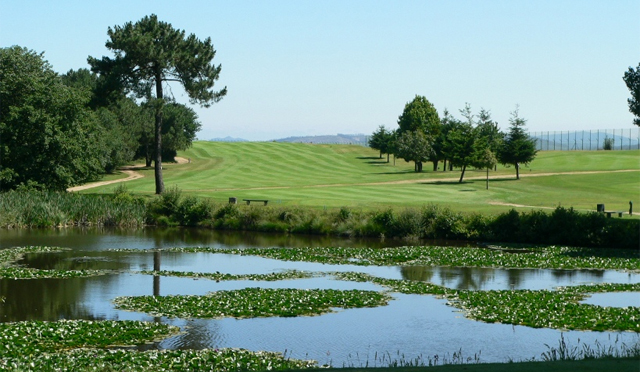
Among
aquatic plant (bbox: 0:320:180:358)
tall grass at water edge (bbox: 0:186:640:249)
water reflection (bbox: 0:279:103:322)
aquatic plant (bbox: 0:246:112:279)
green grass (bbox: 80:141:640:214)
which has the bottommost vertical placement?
water reflection (bbox: 0:279:103:322)

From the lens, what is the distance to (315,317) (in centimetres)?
2520

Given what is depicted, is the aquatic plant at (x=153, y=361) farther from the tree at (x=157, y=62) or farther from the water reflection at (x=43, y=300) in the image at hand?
the tree at (x=157, y=62)

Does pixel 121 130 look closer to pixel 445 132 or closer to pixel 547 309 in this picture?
pixel 445 132

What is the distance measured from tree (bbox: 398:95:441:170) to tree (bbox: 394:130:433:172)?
5419 millimetres

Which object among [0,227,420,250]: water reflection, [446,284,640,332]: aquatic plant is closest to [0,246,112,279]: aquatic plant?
[0,227,420,250]: water reflection

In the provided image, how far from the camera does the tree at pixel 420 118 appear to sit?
367 ft

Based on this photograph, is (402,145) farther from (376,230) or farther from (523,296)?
(523,296)

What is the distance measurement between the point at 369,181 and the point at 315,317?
60695mm

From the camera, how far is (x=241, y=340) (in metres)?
22.0

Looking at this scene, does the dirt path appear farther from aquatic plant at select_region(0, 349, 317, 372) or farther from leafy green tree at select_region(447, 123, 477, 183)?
aquatic plant at select_region(0, 349, 317, 372)

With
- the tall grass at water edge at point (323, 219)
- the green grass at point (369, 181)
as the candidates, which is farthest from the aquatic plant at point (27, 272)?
the green grass at point (369, 181)

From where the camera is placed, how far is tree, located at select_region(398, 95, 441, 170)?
112m

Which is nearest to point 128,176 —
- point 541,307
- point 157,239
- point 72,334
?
point 157,239

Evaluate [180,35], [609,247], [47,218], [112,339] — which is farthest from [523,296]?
[180,35]
